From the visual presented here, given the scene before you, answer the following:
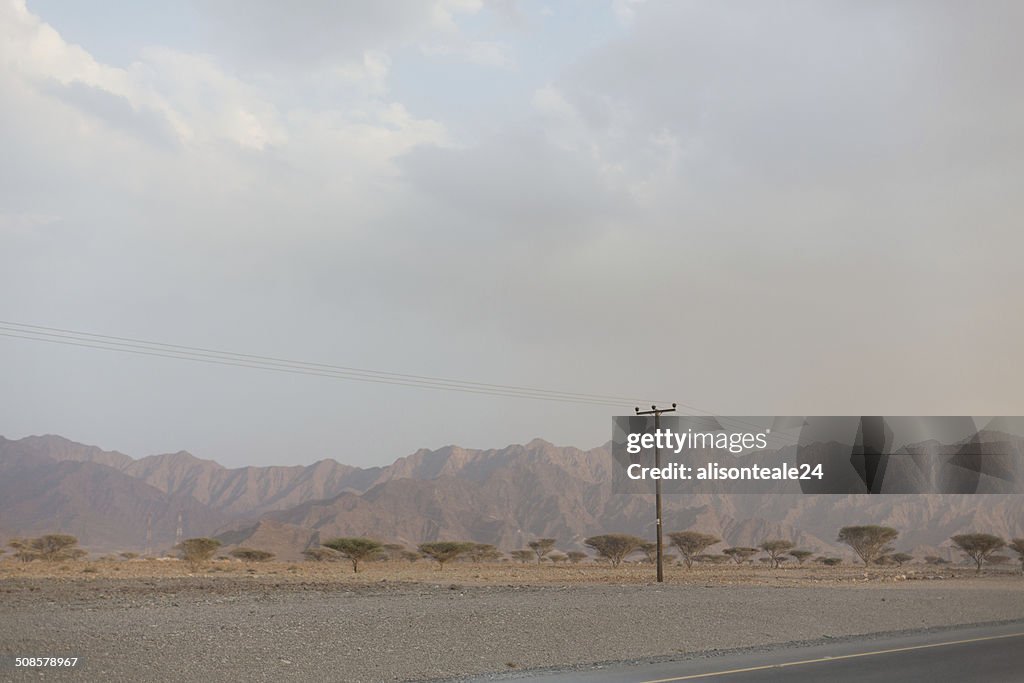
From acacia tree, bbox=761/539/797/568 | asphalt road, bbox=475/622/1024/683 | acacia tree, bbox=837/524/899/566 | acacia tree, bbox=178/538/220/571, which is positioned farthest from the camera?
acacia tree, bbox=761/539/797/568

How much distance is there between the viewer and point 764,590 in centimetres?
3588

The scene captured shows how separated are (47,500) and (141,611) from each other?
6318 inches

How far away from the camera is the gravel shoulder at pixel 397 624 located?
16.6 meters

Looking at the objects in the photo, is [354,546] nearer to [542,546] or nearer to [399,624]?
[542,546]

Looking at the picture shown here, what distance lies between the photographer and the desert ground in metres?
16.6

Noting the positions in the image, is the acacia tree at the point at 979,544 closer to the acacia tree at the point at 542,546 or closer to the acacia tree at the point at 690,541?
the acacia tree at the point at 690,541

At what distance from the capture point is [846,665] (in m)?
16.3

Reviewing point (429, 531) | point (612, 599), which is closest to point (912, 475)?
point (429, 531)

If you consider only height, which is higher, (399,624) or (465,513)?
(465,513)

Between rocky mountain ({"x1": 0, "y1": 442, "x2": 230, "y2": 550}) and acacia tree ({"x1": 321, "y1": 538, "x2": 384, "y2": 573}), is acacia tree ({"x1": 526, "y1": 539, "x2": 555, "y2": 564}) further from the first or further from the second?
rocky mountain ({"x1": 0, "y1": 442, "x2": 230, "y2": 550})

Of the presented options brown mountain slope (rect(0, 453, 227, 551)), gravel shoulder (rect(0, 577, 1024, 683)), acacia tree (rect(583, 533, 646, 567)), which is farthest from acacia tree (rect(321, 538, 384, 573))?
brown mountain slope (rect(0, 453, 227, 551))

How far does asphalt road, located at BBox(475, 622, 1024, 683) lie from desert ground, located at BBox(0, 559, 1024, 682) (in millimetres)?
1607

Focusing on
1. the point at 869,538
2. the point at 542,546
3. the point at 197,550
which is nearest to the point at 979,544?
the point at 869,538

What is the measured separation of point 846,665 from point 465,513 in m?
152
